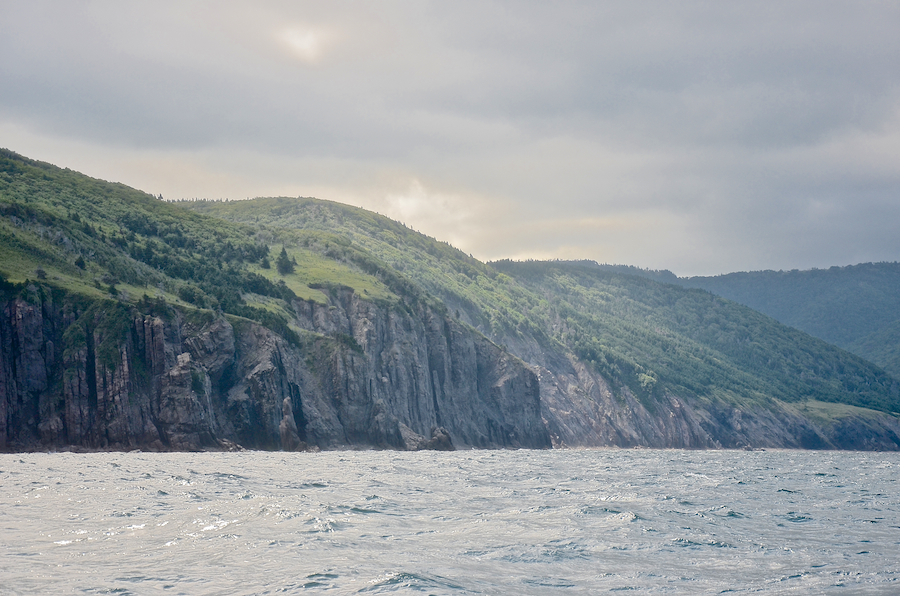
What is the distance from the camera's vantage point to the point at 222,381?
121m

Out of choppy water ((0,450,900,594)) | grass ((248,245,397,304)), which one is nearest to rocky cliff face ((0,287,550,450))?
grass ((248,245,397,304))

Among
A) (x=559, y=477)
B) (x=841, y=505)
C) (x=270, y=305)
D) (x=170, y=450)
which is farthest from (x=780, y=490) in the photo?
(x=270, y=305)

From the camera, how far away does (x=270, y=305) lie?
150 meters

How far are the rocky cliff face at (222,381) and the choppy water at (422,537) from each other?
41.9 metres

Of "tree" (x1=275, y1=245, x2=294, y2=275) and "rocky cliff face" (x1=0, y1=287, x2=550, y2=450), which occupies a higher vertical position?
"tree" (x1=275, y1=245, x2=294, y2=275)

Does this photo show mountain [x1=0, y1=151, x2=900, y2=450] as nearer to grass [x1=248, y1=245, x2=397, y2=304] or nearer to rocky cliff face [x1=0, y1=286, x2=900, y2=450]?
rocky cliff face [x1=0, y1=286, x2=900, y2=450]

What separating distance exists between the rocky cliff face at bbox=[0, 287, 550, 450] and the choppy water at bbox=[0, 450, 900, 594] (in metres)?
41.9

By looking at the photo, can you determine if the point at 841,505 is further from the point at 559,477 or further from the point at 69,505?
the point at 69,505

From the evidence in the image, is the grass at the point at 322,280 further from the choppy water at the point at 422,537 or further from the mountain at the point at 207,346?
the choppy water at the point at 422,537

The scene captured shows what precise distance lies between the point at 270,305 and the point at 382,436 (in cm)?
3229

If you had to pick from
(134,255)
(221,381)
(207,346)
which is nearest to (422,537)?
(207,346)

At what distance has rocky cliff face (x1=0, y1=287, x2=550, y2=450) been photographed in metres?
99.7

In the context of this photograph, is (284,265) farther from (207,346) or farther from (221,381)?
(221,381)

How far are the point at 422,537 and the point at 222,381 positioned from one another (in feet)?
302
